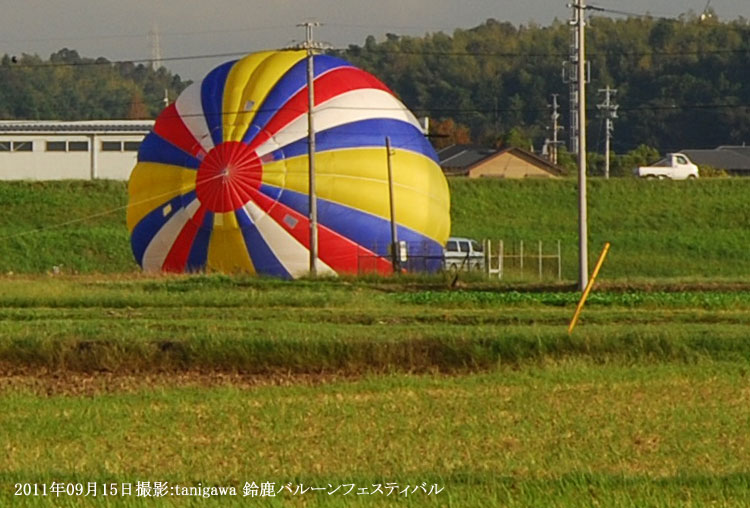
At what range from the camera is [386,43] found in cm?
15288

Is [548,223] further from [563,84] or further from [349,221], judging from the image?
[563,84]

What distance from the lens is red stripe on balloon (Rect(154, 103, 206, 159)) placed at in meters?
37.1

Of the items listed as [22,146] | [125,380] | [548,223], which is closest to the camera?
[125,380]

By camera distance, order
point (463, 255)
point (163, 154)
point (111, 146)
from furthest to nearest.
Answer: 1. point (111, 146)
2. point (463, 255)
3. point (163, 154)

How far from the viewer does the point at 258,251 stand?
36500 millimetres

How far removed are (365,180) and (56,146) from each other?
122 ft

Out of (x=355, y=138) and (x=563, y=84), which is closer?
(x=355, y=138)

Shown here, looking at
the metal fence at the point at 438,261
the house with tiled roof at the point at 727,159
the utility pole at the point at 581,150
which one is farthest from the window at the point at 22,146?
the utility pole at the point at 581,150

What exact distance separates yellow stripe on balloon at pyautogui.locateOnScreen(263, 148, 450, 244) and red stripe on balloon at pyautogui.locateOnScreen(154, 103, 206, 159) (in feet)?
5.93

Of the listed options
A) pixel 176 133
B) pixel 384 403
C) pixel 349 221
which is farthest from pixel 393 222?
pixel 384 403

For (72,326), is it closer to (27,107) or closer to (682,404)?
(682,404)

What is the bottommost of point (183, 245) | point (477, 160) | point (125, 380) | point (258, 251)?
point (125, 380)

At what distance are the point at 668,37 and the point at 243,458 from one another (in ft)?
436

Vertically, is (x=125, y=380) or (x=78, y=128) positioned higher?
(x=78, y=128)
